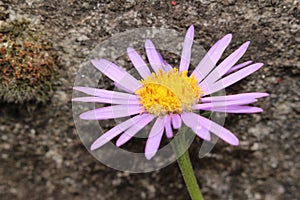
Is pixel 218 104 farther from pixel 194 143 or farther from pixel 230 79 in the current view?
pixel 194 143

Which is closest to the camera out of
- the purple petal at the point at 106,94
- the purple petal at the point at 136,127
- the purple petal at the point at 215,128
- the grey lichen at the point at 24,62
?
the purple petal at the point at 215,128

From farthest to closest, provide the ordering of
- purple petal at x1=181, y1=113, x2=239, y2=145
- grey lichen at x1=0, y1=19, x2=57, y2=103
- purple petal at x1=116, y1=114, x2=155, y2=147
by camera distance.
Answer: grey lichen at x1=0, y1=19, x2=57, y2=103
purple petal at x1=116, y1=114, x2=155, y2=147
purple petal at x1=181, y1=113, x2=239, y2=145

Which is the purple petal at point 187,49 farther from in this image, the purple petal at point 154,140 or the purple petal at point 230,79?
→ the purple petal at point 154,140

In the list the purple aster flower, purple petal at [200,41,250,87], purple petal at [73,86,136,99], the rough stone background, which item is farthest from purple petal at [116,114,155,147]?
the rough stone background

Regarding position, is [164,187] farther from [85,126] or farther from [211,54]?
[211,54]

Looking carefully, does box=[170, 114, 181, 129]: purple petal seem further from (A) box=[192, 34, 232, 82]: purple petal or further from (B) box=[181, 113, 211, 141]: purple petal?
(A) box=[192, 34, 232, 82]: purple petal

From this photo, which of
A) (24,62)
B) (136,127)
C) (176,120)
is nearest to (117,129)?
(136,127)

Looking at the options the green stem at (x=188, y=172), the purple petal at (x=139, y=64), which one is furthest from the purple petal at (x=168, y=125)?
the purple petal at (x=139, y=64)

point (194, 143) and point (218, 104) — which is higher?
point (218, 104)
